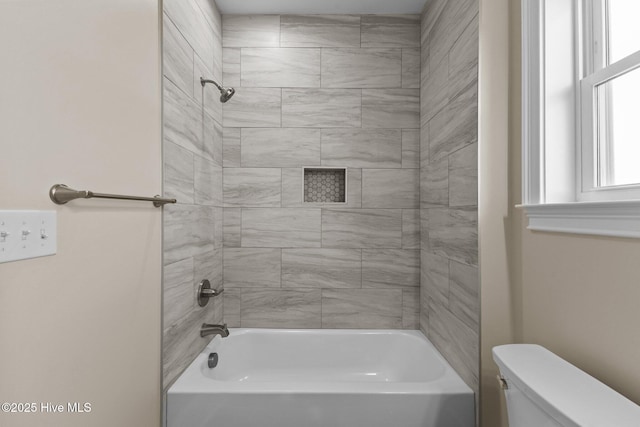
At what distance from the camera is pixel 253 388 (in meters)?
1.43

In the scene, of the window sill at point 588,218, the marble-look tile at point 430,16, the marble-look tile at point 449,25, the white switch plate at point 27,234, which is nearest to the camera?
the white switch plate at point 27,234

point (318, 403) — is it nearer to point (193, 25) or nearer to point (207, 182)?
point (207, 182)

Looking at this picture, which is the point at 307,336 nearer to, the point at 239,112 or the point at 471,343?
the point at 471,343

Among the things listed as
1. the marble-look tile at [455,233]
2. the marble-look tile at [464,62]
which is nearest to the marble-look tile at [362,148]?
the marble-look tile at [455,233]

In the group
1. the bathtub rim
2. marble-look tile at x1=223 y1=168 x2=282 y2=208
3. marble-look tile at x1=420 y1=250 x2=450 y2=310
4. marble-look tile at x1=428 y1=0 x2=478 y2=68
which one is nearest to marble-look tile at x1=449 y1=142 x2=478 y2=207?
marble-look tile at x1=420 y1=250 x2=450 y2=310

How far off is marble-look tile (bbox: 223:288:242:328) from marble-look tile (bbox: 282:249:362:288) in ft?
1.02

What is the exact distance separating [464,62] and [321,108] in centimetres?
95

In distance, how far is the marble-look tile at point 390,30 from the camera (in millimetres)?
2262

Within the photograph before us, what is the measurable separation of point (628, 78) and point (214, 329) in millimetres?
1951

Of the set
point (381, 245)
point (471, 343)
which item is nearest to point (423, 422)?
point (471, 343)

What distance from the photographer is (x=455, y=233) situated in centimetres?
164

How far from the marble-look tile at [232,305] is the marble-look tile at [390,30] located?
5.87ft

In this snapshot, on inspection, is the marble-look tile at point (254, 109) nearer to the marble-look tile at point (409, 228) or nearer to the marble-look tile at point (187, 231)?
Result: the marble-look tile at point (187, 231)

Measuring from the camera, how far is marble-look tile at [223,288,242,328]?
2.28m
